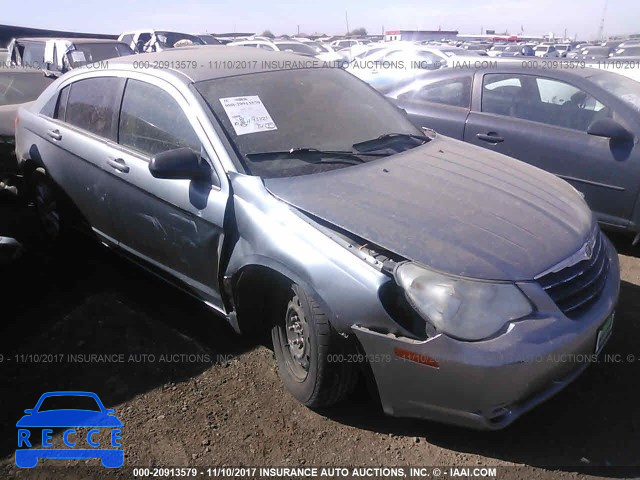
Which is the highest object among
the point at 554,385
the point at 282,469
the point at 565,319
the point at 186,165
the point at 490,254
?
the point at 186,165

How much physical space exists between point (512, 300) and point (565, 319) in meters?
0.27

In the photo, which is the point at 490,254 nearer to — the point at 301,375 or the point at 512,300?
the point at 512,300

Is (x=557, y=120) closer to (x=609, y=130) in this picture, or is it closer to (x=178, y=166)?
(x=609, y=130)

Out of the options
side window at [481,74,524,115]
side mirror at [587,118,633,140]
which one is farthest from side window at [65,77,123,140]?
side mirror at [587,118,633,140]

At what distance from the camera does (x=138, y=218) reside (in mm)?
3387

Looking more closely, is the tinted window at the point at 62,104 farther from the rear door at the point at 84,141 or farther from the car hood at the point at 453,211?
the car hood at the point at 453,211

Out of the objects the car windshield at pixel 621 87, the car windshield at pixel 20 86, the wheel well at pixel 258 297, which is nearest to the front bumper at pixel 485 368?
the wheel well at pixel 258 297

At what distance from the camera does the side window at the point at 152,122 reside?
10.2 ft

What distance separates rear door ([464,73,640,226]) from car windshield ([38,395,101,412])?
3850 millimetres

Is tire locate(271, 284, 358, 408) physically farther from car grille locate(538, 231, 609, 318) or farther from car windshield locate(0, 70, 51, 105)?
car windshield locate(0, 70, 51, 105)

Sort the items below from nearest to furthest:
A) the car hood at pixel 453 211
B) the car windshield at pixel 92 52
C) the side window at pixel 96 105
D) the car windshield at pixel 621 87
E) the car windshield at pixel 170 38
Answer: the car hood at pixel 453 211 < the side window at pixel 96 105 < the car windshield at pixel 621 87 < the car windshield at pixel 92 52 < the car windshield at pixel 170 38

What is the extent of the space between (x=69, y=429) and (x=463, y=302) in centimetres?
200

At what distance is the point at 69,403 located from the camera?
2904mm

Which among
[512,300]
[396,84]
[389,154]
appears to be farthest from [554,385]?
[396,84]
